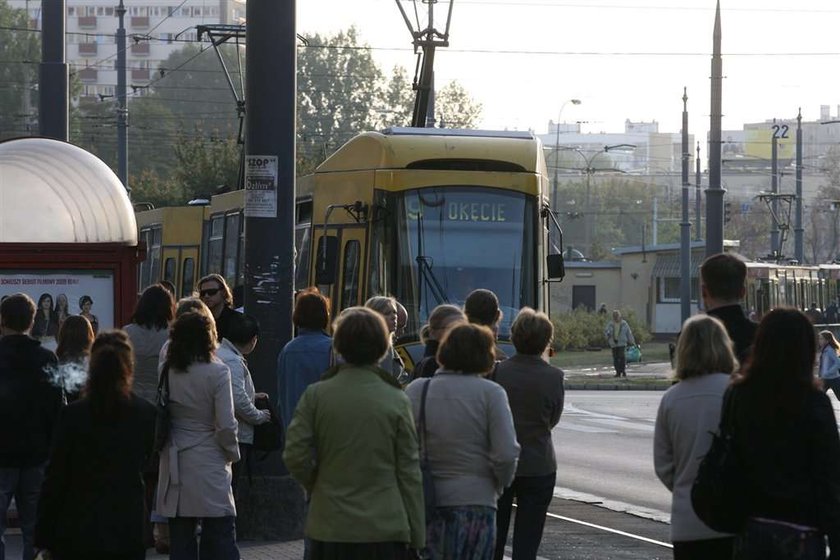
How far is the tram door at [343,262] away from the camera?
16.1 metres

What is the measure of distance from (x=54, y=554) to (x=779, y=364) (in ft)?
9.29

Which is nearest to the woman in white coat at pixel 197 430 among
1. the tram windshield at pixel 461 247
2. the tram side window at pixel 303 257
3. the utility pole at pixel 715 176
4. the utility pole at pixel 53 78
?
the tram windshield at pixel 461 247

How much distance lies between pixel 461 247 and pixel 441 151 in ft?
3.61

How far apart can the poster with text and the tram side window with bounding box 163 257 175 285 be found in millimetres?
14231

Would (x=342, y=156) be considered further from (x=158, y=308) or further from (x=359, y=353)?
(x=359, y=353)

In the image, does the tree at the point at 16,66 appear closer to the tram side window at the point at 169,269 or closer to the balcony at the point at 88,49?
the balcony at the point at 88,49

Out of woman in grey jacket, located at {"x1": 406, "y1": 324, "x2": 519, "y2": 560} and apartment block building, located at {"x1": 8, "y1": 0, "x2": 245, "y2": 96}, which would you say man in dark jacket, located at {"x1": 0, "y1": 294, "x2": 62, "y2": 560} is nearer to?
woman in grey jacket, located at {"x1": 406, "y1": 324, "x2": 519, "y2": 560}

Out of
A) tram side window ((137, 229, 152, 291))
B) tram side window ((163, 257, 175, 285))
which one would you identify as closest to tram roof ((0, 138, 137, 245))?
tram side window ((163, 257, 175, 285))

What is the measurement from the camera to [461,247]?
16.1 m

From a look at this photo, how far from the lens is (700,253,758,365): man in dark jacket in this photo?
7.08 meters

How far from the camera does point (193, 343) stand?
304 inches

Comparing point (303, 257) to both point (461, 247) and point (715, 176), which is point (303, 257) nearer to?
point (461, 247)

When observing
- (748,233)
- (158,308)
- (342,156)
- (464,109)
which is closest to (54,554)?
(158,308)

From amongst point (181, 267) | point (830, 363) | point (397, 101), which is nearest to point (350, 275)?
point (181, 267)
